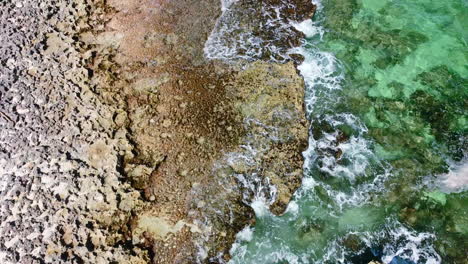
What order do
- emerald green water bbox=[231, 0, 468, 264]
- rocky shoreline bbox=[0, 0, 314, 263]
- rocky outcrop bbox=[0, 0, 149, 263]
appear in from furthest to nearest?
emerald green water bbox=[231, 0, 468, 264], rocky shoreline bbox=[0, 0, 314, 263], rocky outcrop bbox=[0, 0, 149, 263]


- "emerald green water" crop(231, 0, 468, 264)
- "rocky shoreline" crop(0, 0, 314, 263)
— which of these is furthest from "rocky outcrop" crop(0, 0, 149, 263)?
"emerald green water" crop(231, 0, 468, 264)

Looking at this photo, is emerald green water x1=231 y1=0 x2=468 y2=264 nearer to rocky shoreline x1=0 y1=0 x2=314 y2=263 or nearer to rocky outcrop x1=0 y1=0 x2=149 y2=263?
rocky shoreline x1=0 y1=0 x2=314 y2=263

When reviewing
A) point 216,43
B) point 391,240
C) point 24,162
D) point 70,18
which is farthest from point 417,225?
point 70,18

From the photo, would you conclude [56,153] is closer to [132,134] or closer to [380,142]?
[132,134]

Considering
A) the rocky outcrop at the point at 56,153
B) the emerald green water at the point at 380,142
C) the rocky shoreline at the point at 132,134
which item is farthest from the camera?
the emerald green water at the point at 380,142

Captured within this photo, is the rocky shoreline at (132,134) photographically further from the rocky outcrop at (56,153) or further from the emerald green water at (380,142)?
the emerald green water at (380,142)

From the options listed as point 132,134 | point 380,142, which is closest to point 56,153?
point 132,134

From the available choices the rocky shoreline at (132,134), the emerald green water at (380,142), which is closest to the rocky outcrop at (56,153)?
the rocky shoreline at (132,134)
